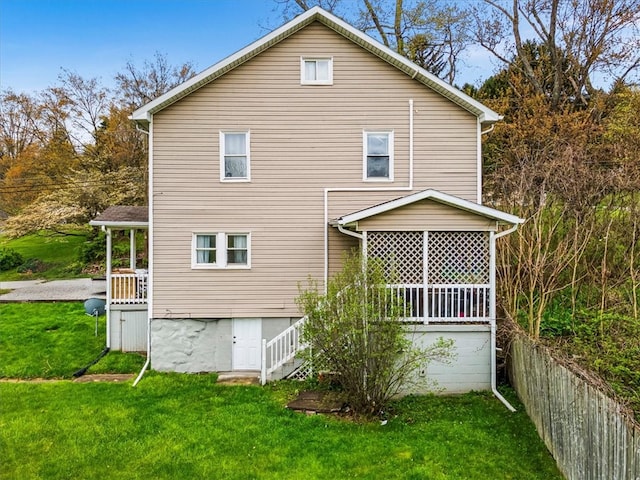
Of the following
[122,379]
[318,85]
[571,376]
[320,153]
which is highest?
[318,85]

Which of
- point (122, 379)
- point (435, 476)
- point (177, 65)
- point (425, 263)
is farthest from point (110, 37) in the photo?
point (435, 476)

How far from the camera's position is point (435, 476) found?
585cm

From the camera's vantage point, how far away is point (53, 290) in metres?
21.4

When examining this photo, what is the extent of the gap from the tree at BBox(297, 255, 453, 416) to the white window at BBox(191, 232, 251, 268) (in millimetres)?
3209

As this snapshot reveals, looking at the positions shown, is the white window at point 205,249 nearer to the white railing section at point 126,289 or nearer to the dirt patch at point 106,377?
the white railing section at point 126,289

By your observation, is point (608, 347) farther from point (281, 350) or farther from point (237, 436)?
point (281, 350)

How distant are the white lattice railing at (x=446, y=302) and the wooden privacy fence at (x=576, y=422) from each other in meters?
1.41

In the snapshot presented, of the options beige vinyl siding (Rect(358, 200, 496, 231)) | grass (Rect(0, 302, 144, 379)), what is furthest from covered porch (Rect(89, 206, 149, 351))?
beige vinyl siding (Rect(358, 200, 496, 231))

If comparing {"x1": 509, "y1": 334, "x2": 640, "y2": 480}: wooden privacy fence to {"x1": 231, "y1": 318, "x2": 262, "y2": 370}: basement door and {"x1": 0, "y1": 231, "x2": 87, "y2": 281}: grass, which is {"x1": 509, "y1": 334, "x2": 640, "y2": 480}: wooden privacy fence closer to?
{"x1": 231, "y1": 318, "x2": 262, "y2": 370}: basement door

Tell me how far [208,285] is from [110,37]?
19.0 meters

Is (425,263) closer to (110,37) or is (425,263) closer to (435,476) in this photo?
(435,476)

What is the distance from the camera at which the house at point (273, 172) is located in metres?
10.6

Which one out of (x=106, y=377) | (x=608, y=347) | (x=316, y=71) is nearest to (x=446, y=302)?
(x=608, y=347)

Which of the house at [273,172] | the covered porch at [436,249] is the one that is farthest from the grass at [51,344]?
the covered porch at [436,249]
